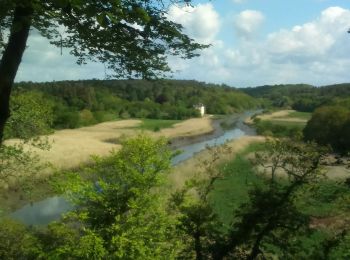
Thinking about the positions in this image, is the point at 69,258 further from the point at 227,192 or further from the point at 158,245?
the point at 227,192

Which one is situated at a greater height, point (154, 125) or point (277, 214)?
point (277, 214)

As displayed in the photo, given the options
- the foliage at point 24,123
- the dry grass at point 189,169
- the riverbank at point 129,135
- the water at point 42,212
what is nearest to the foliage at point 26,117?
the foliage at point 24,123

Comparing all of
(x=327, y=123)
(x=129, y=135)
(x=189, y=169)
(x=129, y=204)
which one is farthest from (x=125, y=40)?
(x=327, y=123)

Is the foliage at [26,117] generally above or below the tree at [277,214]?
above

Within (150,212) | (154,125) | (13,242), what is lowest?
(154,125)

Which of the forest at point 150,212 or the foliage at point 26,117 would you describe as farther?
the foliage at point 26,117

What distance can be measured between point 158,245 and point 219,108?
550 feet

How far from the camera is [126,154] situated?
14.8m

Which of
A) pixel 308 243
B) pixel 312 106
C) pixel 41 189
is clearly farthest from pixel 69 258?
pixel 312 106

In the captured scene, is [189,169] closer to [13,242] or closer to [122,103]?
[13,242]

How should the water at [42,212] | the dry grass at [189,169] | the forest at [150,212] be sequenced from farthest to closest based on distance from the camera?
the dry grass at [189,169] < the water at [42,212] < the forest at [150,212]

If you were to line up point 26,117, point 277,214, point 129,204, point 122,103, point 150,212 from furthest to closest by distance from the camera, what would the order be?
point 122,103 < point 26,117 < point 277,214 < point 150,212 < point 129,204

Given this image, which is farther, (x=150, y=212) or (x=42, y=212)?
(x=42, y=212)

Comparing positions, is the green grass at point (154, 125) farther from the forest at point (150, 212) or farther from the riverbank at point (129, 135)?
the forest at point (150, 212)
